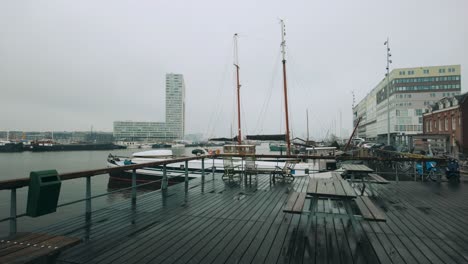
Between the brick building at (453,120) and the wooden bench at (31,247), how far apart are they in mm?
32143

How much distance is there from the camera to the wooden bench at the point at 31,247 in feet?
5.39

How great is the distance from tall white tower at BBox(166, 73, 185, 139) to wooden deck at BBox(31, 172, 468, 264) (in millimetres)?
135476

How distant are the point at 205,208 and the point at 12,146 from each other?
3542 inches

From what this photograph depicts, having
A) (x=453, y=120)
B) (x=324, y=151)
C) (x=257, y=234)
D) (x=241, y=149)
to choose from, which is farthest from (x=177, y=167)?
(x=453, y=120)

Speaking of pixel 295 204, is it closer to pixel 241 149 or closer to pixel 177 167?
pixel 241 149

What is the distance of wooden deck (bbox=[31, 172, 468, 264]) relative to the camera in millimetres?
2709

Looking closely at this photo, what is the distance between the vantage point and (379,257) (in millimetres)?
2670

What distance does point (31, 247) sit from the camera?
1.84 metres

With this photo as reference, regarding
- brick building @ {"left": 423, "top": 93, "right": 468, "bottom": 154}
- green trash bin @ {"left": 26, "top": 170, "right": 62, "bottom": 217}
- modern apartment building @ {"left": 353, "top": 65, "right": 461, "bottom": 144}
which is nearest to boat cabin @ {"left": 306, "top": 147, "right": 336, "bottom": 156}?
green trash bin @ {"left": 26, "top": 170, "right": 62, "bottom": 217}

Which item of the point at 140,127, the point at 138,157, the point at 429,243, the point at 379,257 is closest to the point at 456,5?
the point at 429,243

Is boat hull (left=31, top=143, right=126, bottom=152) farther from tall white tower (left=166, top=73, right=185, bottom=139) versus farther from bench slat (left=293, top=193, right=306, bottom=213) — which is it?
bench slat (left=293, top=193, right=306, bottom=213)

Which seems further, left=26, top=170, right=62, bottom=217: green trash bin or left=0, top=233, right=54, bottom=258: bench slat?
left=26, top=170, right=62, bottom=217: green trash bin

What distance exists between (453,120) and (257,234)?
39.2 meters

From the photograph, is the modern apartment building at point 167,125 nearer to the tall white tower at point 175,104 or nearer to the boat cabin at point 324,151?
the tall white tower at point 175,104
